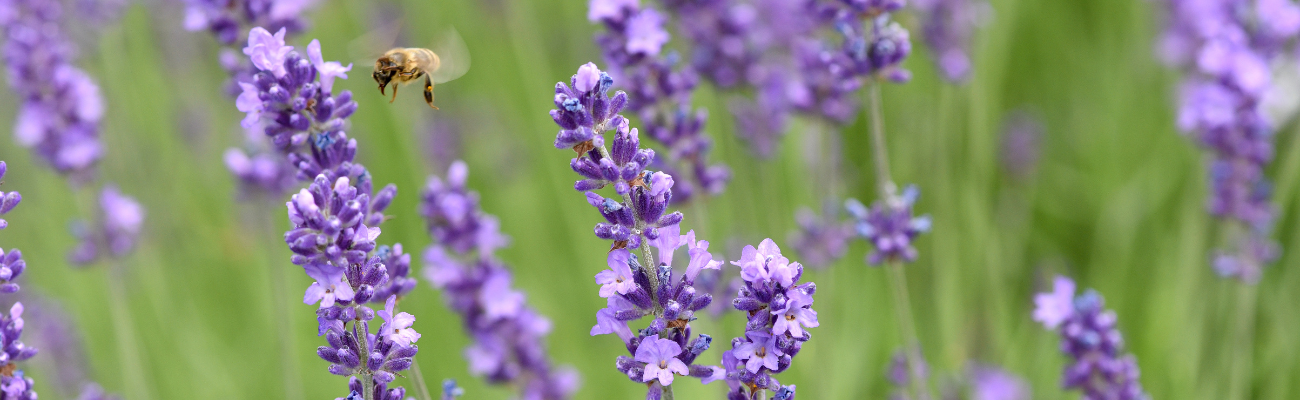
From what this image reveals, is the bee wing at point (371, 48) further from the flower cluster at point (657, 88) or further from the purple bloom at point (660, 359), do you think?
the purple bloom at point (660, 359)

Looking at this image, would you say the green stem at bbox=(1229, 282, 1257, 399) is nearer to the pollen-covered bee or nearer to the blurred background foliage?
the blurred background foliage

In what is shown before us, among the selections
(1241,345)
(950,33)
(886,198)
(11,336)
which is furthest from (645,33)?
(1241,345)

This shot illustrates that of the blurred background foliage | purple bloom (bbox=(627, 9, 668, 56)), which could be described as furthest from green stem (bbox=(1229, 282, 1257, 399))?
purple bloom (bbox=(627, 9, 668, 56))

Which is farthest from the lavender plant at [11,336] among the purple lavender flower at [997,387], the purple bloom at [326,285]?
the purple lavender flower at [997,387]

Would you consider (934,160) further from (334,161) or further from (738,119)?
(334,161)

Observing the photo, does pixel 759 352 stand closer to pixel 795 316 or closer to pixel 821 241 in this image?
pixel 795 316
